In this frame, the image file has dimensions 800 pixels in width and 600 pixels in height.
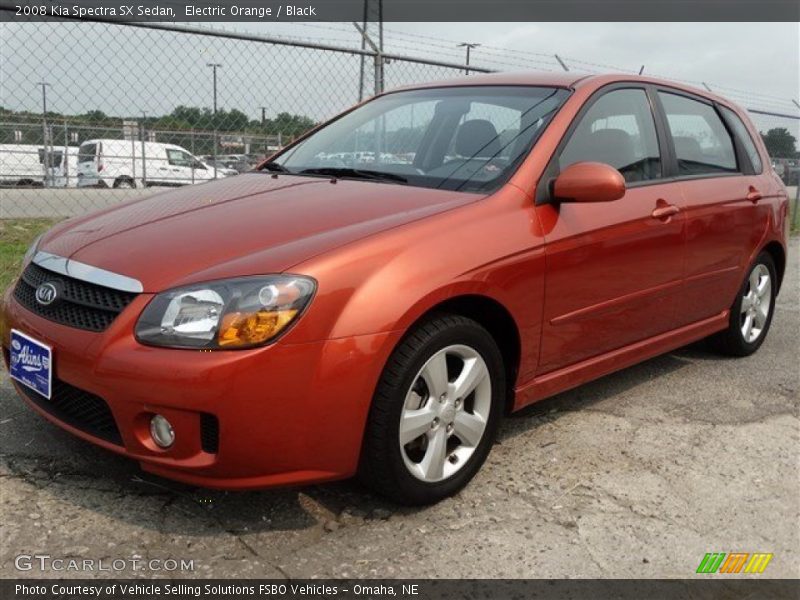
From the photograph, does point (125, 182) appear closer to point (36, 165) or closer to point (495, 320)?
point (36, 165)

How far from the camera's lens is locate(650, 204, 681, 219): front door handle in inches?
135

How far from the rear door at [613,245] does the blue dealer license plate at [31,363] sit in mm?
1773

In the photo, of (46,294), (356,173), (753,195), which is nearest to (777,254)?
(753,195)

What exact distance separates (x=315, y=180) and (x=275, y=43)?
2775 mm

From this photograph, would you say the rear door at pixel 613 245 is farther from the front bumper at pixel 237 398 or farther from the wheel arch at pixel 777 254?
the wheel arch at pixel 777 254

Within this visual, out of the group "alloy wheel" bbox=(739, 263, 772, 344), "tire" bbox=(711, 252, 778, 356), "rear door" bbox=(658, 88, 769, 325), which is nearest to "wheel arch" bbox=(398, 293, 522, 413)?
"rear door" bbox=(658, 88, 769, 325)

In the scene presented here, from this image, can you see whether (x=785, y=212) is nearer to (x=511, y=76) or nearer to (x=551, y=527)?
(x=511, y=76)

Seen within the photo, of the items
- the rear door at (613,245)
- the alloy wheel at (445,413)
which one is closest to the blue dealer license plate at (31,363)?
the alloy wheel at (445,413)

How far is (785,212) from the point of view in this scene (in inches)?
184

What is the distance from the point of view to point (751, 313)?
15.0 ft

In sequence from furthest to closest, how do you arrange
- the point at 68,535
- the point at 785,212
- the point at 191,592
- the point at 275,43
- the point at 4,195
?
1. the point at 4,195
2. the point at 275,43
3. the point at 785,212
4. the point at 68,535
5. the point at 191,592

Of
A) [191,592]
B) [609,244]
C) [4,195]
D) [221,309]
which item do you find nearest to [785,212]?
[609,244]

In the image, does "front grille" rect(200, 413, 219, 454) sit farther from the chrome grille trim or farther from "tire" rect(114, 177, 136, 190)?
"tire" rect(114, 177, 136, 190)

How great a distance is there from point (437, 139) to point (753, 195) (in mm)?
2030
